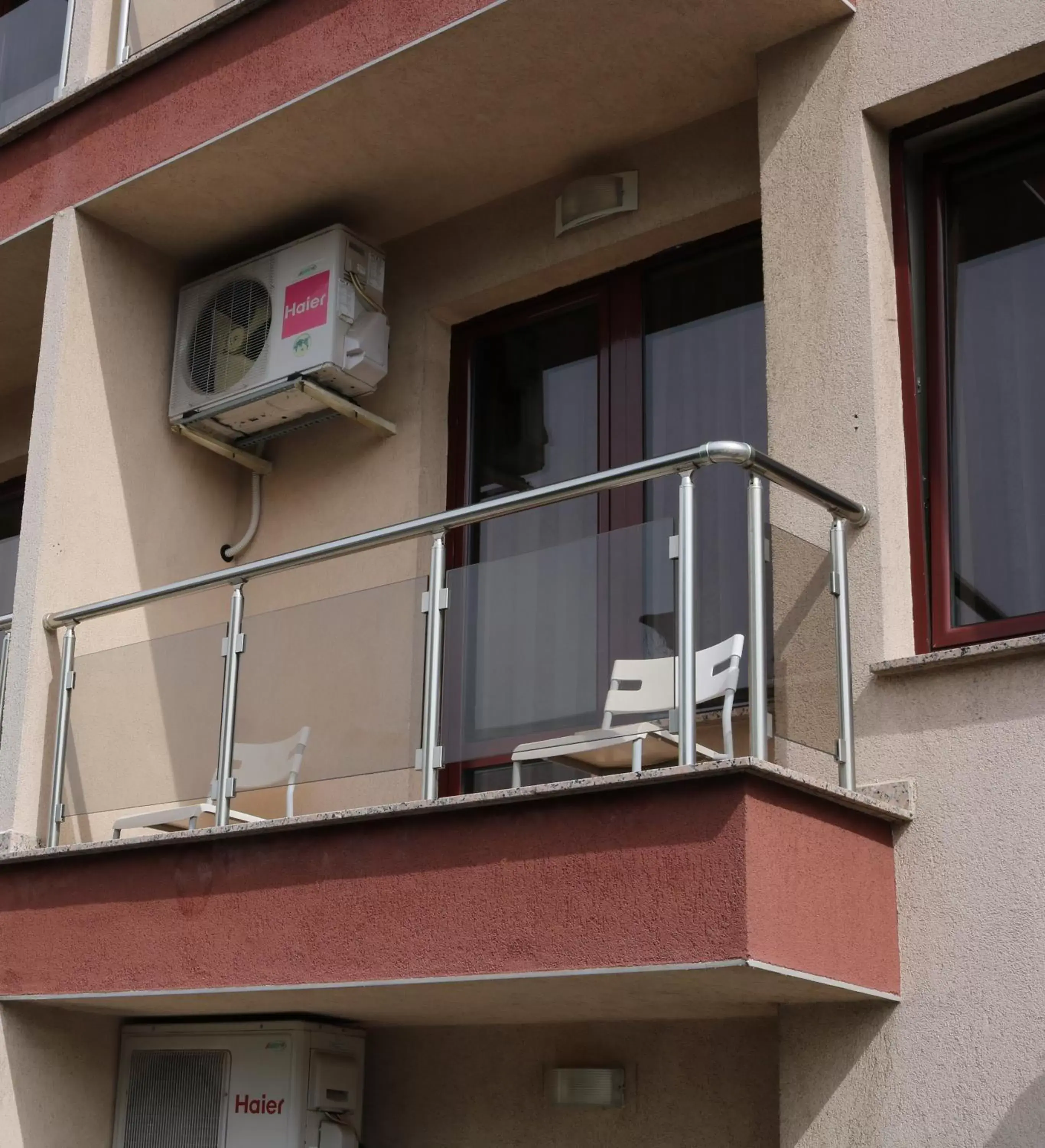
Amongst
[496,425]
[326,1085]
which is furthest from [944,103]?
[326,1085]

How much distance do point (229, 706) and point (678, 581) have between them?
2.09 m

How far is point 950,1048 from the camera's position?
5.04 metres

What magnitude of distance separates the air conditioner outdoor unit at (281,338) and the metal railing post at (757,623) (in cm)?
311

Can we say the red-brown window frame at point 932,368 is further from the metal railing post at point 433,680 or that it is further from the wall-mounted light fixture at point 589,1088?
the wall-mounted light fixture at point 589,1088

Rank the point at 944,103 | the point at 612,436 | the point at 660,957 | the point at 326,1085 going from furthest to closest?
the point at 612,436, the point at 326,1085, the point at 944,103, the point at 660,957

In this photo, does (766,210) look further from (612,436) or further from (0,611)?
(0,611)

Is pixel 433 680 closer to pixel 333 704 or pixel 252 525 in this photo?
pixel 333 704

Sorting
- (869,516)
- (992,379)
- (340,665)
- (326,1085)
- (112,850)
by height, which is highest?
(992,379)

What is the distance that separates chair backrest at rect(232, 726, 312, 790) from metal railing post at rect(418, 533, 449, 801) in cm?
57

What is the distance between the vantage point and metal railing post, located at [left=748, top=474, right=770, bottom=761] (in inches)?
197

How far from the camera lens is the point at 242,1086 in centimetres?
679

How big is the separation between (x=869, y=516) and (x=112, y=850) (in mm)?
3183

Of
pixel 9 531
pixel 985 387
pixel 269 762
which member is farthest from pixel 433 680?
pixel 9 531

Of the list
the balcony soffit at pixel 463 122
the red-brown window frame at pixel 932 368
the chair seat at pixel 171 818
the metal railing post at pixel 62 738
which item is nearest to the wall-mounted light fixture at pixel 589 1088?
the chair seat at pixel 171 818
